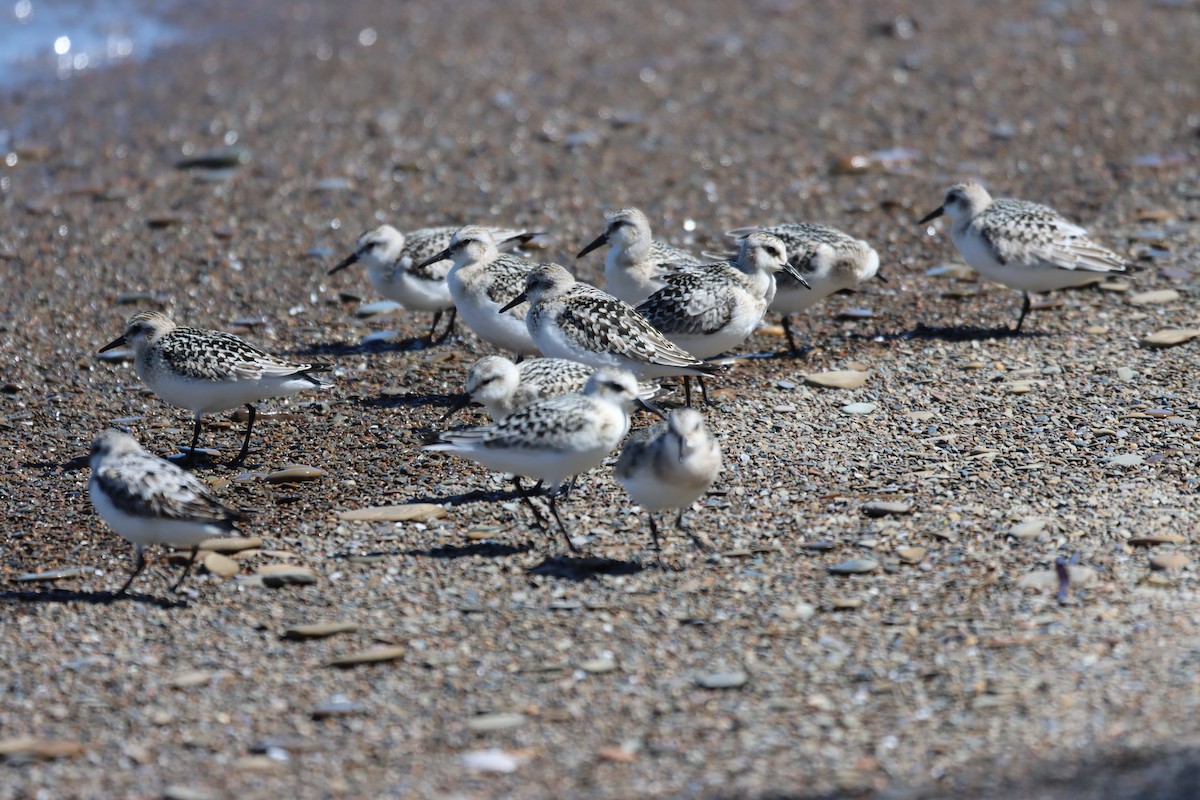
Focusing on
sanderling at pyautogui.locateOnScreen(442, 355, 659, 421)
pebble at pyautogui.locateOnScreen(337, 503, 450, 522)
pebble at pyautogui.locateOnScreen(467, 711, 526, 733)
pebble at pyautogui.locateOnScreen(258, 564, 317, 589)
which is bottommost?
pebble at pyautogui.locateOnScreen(337, 503, 450, 522)


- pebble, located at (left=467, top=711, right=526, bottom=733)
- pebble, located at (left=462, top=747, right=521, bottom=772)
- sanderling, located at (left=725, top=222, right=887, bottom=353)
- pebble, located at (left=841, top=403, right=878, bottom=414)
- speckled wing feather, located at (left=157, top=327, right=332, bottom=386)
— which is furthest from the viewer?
sanderling, located at (left=725, top=222, right=887, bottom=353)

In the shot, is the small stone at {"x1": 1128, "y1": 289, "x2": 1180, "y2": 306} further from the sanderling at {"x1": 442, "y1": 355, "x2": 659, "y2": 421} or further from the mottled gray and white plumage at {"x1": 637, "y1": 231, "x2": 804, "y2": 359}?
the sanderling at {"x1": 442, "y1": 355, "x2": 659, "y2": 421}

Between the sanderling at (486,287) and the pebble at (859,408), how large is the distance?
224 cm

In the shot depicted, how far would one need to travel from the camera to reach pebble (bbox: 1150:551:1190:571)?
7.30 metres

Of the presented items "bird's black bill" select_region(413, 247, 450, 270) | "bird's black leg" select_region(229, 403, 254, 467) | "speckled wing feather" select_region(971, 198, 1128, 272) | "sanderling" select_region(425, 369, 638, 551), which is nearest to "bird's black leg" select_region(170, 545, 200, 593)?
"sanderling" select_region(425, 369, 638, 551)

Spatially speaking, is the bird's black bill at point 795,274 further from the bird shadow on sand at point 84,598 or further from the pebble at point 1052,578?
the bird shadow on sand at point 84,598

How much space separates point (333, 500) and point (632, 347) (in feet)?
6.97

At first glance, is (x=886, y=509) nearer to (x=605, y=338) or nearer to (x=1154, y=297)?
(x=605, y=338)

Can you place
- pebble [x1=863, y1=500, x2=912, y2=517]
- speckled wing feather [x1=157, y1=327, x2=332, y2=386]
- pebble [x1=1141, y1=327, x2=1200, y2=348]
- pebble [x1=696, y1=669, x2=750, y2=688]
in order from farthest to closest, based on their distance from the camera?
pebble [x1=1141, y1=327, x2=1200, y2=348] → speckled wing feather [x1=157, y1=327, x2=332, y2=386] → pebble [x1=863, y1=500, x2=912, y2=517] → pebble [x1=696, y1=669, x2=750, y2=688]

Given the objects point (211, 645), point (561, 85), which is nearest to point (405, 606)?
point (211, 645)

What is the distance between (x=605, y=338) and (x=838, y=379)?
72.2 inches

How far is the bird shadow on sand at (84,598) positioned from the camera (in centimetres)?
→ 755

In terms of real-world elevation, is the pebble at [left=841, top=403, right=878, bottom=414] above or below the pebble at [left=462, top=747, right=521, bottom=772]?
below

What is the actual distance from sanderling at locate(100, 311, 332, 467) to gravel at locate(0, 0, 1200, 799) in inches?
19.4
